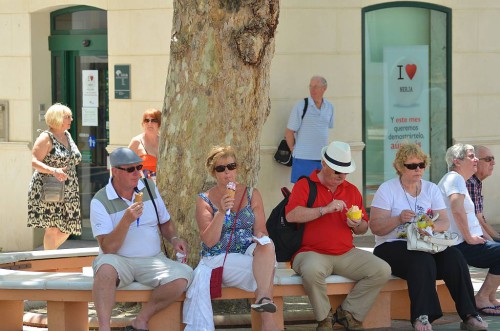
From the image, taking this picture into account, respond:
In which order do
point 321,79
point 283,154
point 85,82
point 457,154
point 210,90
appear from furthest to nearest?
point 85,82
point 283,154
point 321,79
point 457,154
point 210,90

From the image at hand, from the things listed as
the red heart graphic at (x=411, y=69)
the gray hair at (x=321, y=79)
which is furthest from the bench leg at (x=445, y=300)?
the red heart graphic at (x=411, y=69)

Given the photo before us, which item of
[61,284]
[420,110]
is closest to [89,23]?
[420,110]

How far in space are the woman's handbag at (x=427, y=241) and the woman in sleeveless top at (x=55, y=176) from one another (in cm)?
393

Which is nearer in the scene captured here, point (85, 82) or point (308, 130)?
point (308, 130)

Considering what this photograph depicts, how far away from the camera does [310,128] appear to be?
44.2 ft

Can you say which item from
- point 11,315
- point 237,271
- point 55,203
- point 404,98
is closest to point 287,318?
point 237,271

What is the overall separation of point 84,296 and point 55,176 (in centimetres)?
312

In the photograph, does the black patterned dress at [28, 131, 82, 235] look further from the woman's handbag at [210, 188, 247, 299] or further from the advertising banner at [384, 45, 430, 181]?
the advertising banner at [384, 45, 430, 181]

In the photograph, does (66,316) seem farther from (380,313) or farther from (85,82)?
(85,82)

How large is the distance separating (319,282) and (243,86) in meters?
1.70

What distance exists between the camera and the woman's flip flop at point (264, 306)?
8.39 meters

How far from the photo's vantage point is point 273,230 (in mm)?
9164

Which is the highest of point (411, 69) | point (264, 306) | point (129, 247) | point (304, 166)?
point (411, 69)

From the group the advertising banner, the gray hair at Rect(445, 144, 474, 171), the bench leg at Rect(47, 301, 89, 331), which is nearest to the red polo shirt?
the gray hair at Rect(445, 144, 474, 171)
